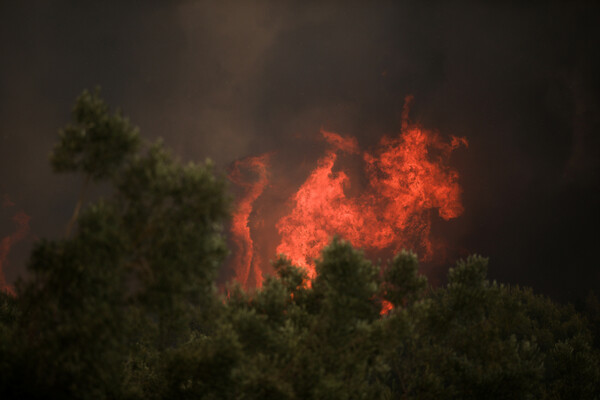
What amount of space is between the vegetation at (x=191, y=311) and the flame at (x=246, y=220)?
242ft

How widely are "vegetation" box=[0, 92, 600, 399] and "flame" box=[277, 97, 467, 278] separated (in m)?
73.2

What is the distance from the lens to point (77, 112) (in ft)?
56.9

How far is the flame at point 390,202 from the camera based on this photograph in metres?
102

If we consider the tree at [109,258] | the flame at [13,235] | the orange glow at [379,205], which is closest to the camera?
the tree at [109,258]

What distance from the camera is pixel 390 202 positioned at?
4114 inches

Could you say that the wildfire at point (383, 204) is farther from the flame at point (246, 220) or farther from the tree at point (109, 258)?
the tree at point (109, 258)

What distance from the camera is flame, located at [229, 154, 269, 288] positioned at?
102250mm

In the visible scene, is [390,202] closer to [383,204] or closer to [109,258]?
[383,204]

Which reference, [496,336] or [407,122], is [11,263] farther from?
[407,122]

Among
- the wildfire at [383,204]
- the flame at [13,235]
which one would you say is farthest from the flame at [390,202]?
the flame at [13,235]

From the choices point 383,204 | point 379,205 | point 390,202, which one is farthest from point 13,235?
point 390,202

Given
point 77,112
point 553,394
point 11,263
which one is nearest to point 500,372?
point 553,394

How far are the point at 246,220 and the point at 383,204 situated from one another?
46.6 m

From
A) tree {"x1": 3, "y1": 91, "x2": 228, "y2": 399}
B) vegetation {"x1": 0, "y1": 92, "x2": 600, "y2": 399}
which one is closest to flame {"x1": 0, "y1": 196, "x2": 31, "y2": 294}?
vegetation {"x1": 0, "y1": 92, "x2": 600, "y2": 399}
